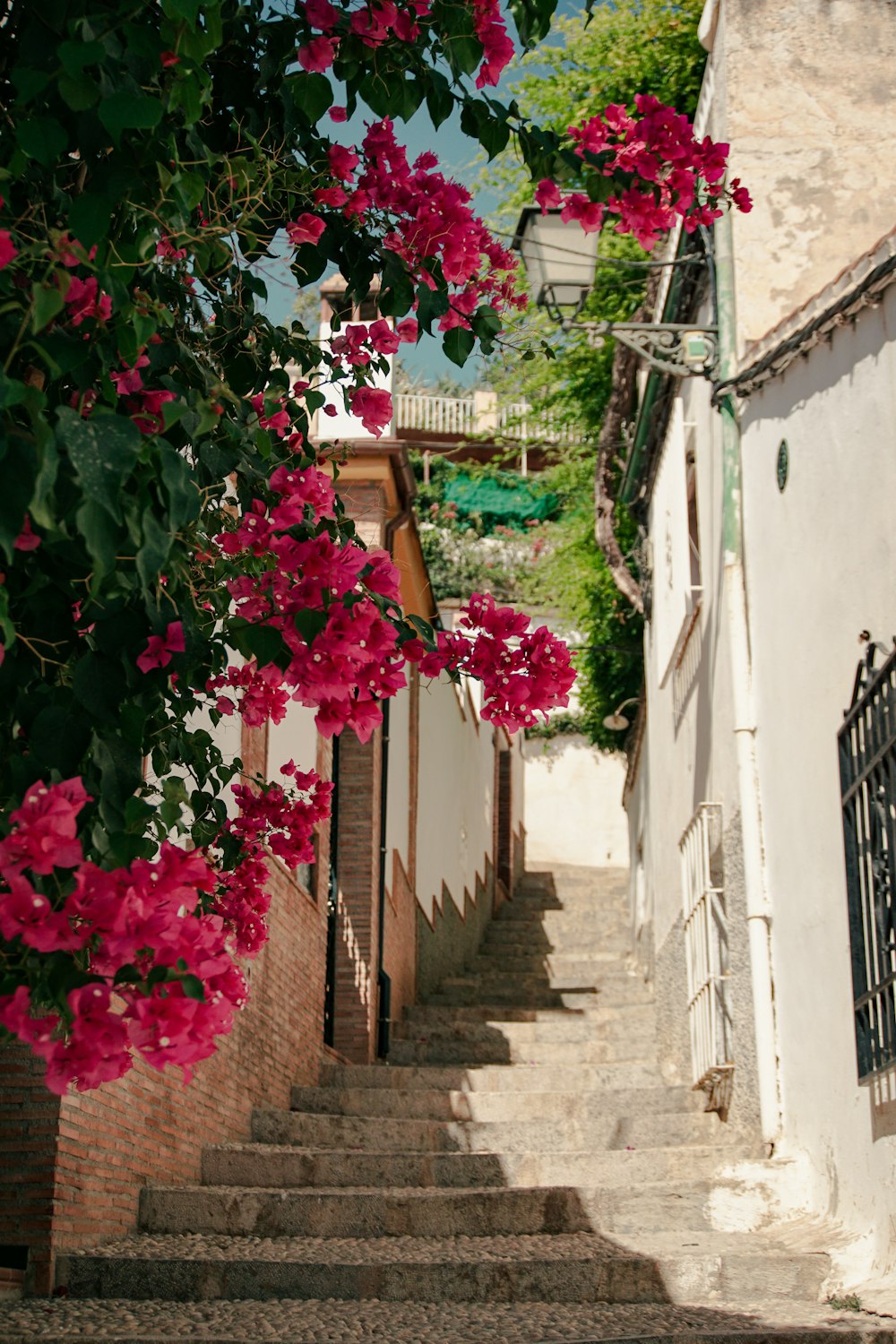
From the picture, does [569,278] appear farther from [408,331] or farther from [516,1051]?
[516,1051]

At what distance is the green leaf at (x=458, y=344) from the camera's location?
3.43m

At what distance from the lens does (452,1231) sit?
6.31m

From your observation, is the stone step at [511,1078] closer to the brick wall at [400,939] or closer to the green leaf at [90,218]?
the brick wall at [400,939]

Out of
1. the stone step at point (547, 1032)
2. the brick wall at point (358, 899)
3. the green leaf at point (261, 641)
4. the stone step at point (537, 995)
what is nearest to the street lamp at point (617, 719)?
the stone step at point (537, 995)

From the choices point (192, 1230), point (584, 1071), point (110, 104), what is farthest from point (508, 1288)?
point (110, 104)

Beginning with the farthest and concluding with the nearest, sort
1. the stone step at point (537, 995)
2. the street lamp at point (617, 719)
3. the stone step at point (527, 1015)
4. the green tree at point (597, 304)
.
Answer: the street lamp at point (617, 719) < the green tree at point (597, 304) < the stone step at point (537, 995) < the stone step at point (527, 1015)

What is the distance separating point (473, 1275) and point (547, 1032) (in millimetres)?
4897

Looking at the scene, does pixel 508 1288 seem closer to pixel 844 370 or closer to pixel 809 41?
pixel 844 370

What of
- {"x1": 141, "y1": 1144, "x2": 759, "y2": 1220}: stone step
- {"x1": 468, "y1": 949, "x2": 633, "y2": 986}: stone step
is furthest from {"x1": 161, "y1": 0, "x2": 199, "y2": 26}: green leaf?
{"x1": 468, "y1": 949, "x2": 633, "y2": 986}: stone step

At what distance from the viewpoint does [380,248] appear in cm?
348

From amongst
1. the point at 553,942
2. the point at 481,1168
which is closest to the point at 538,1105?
the point at 481,1168

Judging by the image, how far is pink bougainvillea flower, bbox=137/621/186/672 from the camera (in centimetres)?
243

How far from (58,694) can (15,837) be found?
19.5 inches

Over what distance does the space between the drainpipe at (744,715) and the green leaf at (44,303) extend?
549 cm
